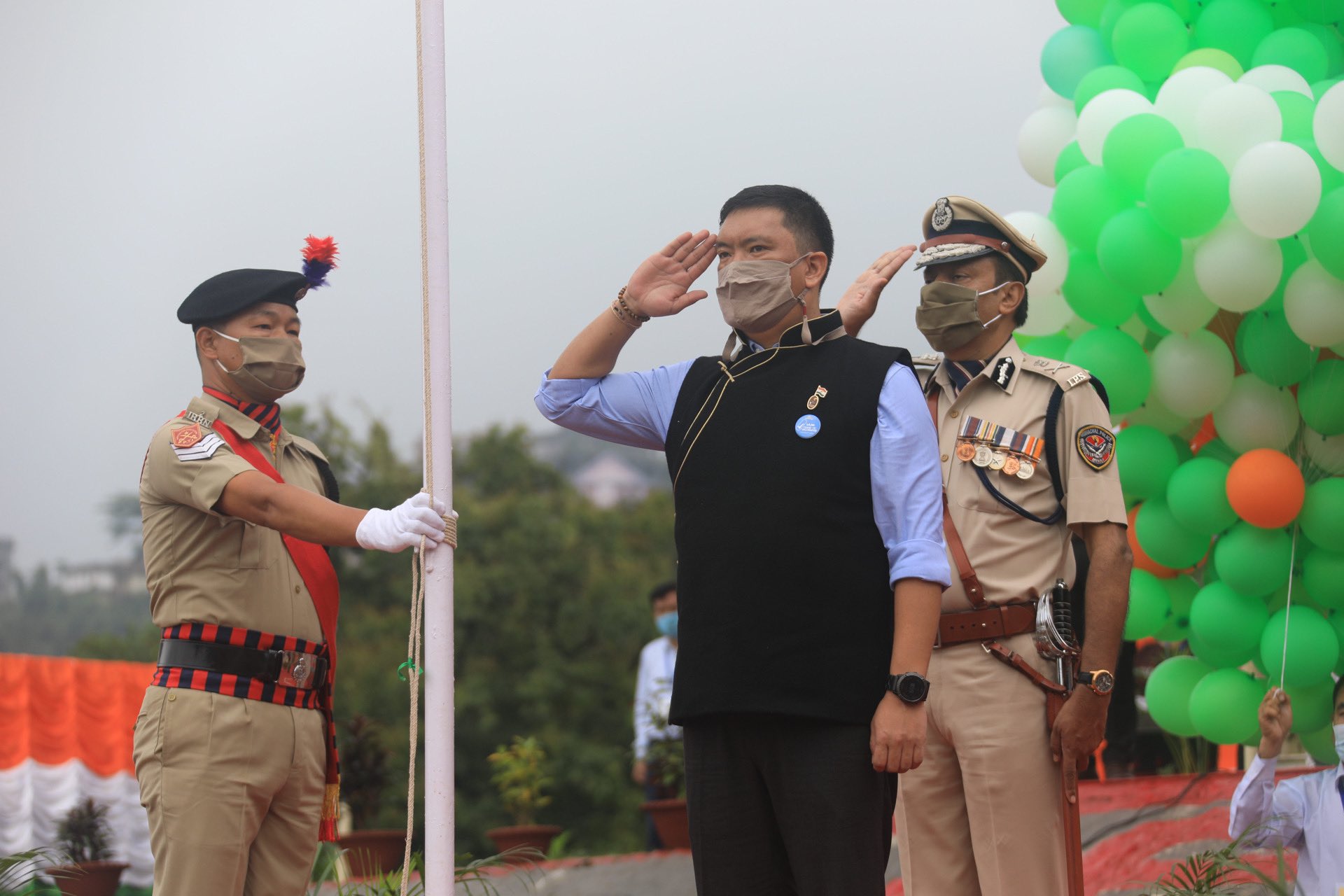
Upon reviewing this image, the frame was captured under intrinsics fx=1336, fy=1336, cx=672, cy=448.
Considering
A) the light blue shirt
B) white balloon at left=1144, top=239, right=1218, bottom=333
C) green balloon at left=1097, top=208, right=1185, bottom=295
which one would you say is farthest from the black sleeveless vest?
white balloon at left=1144, top=239, right=1218, bottom=333

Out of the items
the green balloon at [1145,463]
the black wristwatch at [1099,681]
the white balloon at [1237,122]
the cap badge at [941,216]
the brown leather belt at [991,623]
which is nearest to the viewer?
the black wristwatch at [1099,681]

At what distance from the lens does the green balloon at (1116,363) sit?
421cm

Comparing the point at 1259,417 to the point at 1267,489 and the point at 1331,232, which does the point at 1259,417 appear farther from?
the point at 1331,232

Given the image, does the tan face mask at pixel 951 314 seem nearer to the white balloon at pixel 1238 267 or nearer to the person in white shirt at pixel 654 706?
the white balloon at pixel 1238 267

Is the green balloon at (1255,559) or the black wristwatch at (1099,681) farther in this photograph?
the green balloon at (1255,559)

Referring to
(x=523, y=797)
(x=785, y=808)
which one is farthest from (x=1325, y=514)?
(x=523, y=797)

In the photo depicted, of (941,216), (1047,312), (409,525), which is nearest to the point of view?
(409,525)

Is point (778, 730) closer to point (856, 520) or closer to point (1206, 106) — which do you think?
point (856, 520)

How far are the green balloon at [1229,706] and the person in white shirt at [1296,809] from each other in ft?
1.31

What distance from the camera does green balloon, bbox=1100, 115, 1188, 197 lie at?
405 cm

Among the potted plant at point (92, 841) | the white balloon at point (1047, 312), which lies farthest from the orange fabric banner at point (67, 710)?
the white balloon at point (1047, 312)

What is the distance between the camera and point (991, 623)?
306 centimetres

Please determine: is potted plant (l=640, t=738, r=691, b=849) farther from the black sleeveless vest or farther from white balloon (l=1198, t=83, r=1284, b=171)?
the black sleeveless vest

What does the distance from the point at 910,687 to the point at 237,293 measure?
1837 millimetres
